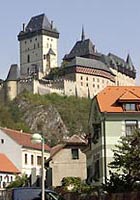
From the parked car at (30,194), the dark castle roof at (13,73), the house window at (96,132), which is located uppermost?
the dark castle roof at (13,73)

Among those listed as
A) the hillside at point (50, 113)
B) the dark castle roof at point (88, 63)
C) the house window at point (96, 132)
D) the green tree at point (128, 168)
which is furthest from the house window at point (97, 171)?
the dark castle roof at point (88, 63)

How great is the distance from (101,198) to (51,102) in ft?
410

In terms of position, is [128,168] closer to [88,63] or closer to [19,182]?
[19,182]

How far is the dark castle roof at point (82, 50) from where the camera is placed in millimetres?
193375

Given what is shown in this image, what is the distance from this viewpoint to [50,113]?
492 feet

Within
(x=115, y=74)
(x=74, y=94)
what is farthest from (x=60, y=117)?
Answer: (x=115, y=74)

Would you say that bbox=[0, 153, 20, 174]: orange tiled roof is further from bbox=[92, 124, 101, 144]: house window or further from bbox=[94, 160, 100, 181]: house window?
bbox=[92, 124, 101, 144]: house window

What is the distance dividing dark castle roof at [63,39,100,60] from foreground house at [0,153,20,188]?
381ft

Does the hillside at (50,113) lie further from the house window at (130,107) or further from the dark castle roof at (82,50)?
the house window at (130,107)

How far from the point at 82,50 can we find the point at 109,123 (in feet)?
497

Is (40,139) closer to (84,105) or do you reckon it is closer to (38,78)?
(84,105)

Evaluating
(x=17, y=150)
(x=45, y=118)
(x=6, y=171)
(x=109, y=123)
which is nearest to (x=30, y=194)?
(x=109, y=123)

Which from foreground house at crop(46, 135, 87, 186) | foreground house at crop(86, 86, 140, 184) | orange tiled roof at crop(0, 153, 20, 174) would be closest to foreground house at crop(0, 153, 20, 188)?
orange tiled roof at crop(0, 153, 20, 174)

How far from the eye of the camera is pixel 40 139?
24.0 metres
